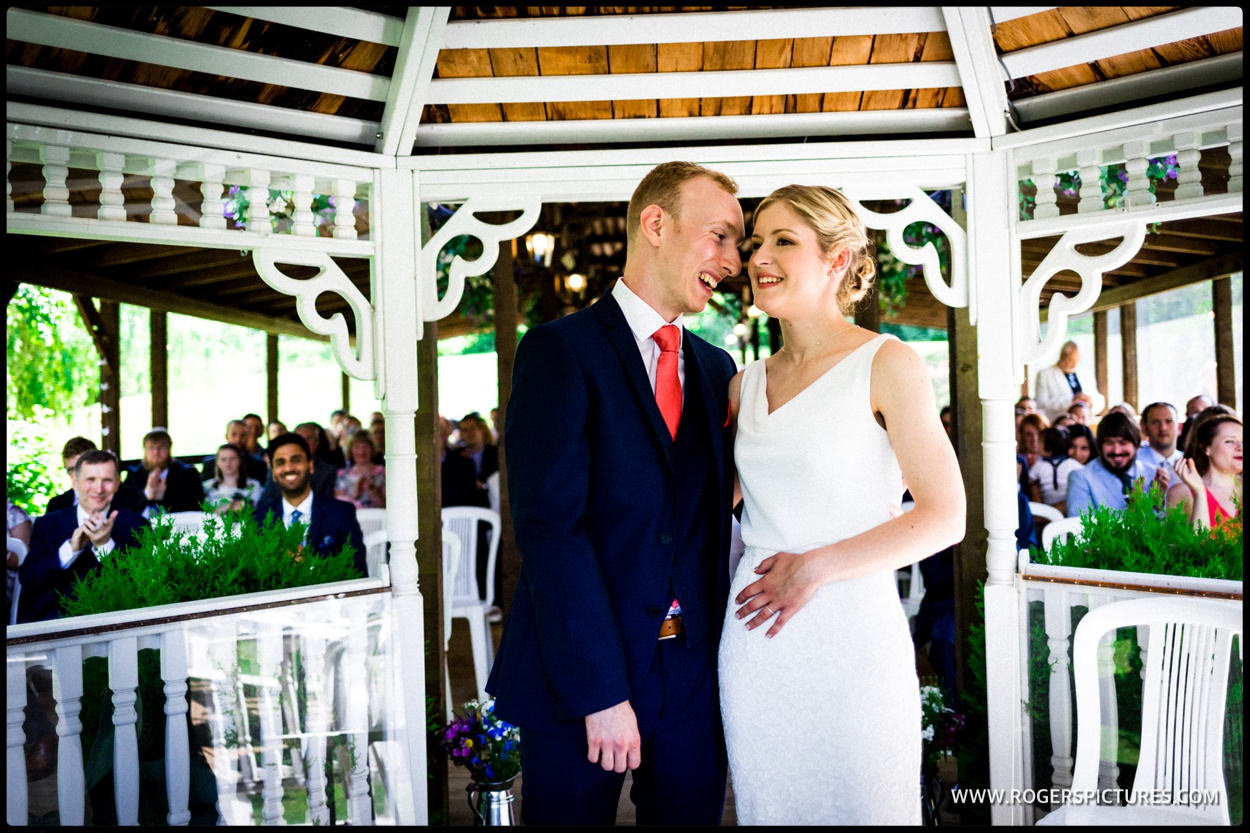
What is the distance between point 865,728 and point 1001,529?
1.59 metres

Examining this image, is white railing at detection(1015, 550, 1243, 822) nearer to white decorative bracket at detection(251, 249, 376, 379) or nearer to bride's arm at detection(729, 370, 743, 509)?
bride's arm at detection(729, 370, 743, 509)

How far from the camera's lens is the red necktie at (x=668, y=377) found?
2.28 meters

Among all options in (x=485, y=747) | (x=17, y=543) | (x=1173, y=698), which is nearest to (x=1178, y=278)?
(x=1173, y=698)

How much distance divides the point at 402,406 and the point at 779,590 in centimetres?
176

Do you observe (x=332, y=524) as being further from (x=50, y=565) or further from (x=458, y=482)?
(x=458, y=482)

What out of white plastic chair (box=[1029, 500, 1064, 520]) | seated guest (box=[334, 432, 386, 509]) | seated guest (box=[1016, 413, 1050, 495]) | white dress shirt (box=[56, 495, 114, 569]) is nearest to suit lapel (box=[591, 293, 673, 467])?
white dress shirt (box=[56, 495, 114, 569])

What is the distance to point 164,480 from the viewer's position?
747 cm

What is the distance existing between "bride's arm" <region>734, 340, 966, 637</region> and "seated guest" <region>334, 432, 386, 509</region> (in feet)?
20.2

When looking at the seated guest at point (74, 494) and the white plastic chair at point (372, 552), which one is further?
the seated guest at point (74, 494)

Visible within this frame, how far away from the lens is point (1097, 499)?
5504 mm

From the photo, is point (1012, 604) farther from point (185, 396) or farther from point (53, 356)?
point (185, 396)

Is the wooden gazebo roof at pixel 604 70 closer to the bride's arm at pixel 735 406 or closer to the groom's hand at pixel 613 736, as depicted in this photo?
the bride's arm at pixel 735 406

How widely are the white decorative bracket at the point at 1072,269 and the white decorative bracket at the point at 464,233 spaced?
172 cm

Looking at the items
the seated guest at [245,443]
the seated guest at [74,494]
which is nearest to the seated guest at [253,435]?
the seated guest at [245,443]
